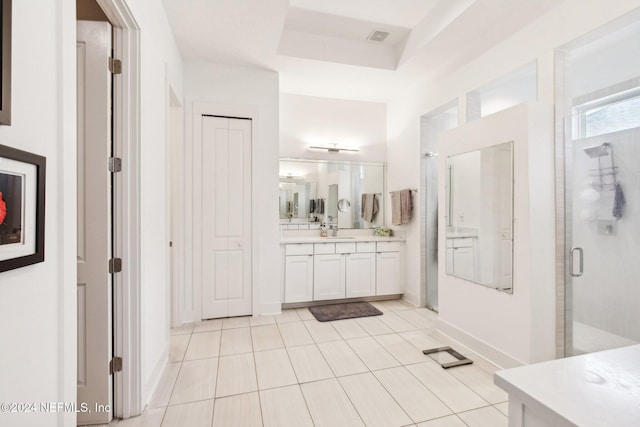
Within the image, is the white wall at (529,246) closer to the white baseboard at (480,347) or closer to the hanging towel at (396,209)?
the white baseboard at (480,347)

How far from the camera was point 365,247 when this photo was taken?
166 inches

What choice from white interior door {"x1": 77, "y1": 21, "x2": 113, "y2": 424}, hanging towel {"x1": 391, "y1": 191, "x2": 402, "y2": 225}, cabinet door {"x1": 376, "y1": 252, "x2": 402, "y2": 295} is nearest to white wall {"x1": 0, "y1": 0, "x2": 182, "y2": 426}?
white interior door {"x1": 77, "y1": 21, "x2": 113, "y2": 424}

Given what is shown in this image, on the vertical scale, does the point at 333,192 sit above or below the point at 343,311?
above

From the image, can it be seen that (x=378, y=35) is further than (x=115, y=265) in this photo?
Yes

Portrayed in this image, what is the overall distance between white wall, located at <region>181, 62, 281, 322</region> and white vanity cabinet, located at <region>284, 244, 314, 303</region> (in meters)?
0.17

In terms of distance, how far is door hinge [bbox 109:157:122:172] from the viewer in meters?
1.84

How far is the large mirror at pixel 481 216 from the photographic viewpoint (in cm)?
251

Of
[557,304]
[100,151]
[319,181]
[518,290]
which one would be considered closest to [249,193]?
[319,181]

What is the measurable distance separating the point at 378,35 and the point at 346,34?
36 centimetres

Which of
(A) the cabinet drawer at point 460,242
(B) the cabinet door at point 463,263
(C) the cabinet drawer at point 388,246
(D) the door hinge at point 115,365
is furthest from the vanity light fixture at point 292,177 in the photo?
(D) the door hinge at point 115,365

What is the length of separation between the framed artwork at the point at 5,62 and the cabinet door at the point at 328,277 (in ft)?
11.2

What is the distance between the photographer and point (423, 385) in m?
2.26

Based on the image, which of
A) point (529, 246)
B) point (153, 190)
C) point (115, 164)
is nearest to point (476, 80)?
point (529, 246)

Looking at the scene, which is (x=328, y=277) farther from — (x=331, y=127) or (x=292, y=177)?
(x=331, y=127)
